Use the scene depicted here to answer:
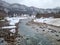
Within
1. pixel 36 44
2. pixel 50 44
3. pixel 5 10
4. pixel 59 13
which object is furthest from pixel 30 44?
pixel 5 10

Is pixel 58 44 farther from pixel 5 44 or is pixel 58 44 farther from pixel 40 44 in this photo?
pixel 5 44

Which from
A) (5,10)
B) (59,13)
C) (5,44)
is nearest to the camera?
(5,44)

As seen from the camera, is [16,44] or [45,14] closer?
[16,44]

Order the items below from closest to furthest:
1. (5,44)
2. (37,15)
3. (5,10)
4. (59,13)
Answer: (5,44)
(59,13)
(5,10)
(37,15)

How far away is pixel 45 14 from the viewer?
31141mm

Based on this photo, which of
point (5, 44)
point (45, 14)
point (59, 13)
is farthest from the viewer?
point (45, 14)

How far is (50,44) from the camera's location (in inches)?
285

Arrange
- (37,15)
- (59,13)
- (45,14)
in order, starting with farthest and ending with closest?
(37,15)
(45,14)
(59,13)

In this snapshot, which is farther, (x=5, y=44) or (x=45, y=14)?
(x=45, y=14)

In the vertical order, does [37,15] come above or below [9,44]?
below

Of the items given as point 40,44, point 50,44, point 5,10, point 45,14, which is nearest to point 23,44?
point 40,44

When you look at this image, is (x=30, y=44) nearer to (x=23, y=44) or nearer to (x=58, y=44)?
(x=23, y=44)

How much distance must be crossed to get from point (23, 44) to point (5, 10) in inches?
834

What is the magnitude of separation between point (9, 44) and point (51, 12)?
878 inches
